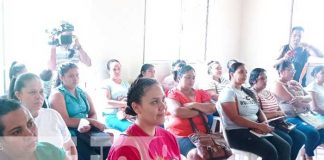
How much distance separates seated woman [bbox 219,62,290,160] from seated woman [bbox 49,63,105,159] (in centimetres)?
91

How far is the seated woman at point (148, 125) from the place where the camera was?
1.43 metres

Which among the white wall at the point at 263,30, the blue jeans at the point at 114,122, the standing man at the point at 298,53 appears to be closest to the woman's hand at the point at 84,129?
the blue jeans at the point at 114,122

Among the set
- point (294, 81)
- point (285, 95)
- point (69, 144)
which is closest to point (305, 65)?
point (294, 81)

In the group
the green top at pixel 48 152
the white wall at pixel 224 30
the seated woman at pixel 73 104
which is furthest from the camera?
the white wall at pixel 224 30

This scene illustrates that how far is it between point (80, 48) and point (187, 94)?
1.38 metres

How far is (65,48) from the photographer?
3.48m

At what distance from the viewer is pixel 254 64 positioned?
511 centimetres

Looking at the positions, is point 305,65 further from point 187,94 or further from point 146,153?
point 146,153

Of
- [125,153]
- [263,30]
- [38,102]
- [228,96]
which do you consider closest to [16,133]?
[125,153]

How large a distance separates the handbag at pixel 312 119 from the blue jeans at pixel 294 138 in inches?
8.7

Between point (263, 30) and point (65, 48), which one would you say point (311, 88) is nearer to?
point (263, 30)

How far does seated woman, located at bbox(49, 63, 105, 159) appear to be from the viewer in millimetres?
2424

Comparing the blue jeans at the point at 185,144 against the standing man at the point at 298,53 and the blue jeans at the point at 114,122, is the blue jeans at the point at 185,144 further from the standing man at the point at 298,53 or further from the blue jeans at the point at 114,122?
the standing man at the point at 298,53

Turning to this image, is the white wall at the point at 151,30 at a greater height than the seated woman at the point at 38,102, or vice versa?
the white wall at the point at 151,30
